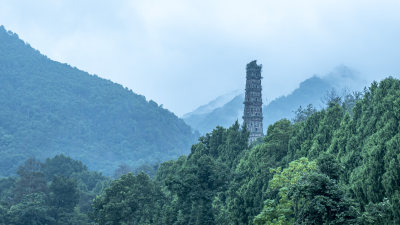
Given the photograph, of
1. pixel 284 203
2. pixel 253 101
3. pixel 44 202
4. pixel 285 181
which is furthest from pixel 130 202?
pixel 253 101

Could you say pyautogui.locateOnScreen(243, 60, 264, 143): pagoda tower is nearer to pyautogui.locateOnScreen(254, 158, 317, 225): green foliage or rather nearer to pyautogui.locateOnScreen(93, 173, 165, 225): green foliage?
pyautogui.locateOnScreen(93, 173, 165, 225): green foliage

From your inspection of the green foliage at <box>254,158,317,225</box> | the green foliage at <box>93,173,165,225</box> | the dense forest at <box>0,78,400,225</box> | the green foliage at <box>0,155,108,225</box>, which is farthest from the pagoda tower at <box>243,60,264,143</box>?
the green foliage at <box>254,158,317,225</box>

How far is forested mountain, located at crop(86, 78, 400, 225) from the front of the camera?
2181cm

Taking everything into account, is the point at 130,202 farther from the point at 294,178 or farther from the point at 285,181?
the point at 294,178

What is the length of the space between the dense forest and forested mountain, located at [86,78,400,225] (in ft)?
0.15

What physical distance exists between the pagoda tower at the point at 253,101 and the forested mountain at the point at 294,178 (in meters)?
26.7

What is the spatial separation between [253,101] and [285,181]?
5461 centimetres

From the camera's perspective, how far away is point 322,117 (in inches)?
1407

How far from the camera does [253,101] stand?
274 ft

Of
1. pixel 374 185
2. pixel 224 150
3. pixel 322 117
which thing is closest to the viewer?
pixel 374 185

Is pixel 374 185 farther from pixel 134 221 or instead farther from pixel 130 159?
pixel 130 159

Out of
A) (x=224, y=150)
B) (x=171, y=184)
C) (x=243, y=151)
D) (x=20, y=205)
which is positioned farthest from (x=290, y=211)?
(x=20, y=205)

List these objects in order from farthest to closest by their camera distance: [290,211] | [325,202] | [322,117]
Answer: [322,117] → [290,211] → [325,202]

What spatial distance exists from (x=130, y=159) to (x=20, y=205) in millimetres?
136568
